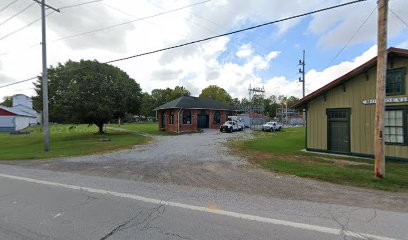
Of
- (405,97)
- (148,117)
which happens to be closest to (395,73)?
(405,97)

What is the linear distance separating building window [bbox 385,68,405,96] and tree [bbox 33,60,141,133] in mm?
26377

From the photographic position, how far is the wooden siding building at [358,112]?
42.0 ft

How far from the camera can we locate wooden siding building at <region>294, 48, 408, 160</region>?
12812mm

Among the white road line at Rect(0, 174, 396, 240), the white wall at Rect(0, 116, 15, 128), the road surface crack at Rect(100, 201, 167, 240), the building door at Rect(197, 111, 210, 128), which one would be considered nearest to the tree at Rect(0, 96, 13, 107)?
the white wall at Rect(0, 116, 15, 128)

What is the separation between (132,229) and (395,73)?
1438 centimetres

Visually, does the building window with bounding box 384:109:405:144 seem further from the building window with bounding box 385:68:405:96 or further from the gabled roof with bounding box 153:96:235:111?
the gabled roof with bounding box 153:96:235:111

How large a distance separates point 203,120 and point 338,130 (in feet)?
85.0

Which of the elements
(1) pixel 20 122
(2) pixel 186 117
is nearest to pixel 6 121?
(1) pixel 20 122

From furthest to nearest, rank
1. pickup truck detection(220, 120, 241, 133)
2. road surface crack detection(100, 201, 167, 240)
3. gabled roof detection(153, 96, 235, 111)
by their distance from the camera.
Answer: gabled roof detection(153, 96, 235, 111), pickup truck detection(220, 120, 241, 133), road surface crack detection(100, 201, 167, 240)

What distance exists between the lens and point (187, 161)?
12.1 metres

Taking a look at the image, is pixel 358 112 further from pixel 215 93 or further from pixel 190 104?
pixel 215 93

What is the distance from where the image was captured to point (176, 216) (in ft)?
16.5

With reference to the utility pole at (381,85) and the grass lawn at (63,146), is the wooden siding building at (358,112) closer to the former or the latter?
the utility pole at (381,85)

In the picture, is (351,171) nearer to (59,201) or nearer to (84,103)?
(59,201)
